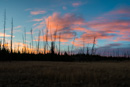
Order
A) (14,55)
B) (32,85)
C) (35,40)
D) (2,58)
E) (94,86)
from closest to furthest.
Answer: (94,86) → (32,85) → (2,58) → (14,55) → (35,40)

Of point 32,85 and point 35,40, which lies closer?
point 32,85

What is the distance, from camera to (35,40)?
223 feet

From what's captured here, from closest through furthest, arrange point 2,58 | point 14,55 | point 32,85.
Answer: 1. point 32,85
2. point 2,58
3. point 14,55

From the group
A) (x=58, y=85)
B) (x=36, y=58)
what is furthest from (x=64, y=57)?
(x=58, y=85)

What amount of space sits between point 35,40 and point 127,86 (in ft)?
211

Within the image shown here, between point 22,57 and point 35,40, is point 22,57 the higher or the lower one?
the lower one

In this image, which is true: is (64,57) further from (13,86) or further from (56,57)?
(13,86)

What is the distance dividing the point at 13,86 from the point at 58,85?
277cm

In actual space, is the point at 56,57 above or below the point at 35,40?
below

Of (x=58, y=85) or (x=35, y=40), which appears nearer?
(x=58, y=85)

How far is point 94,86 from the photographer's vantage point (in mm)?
7055

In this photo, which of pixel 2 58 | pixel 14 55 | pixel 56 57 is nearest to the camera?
pixel 2 58

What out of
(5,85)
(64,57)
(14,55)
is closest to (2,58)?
(14,55)

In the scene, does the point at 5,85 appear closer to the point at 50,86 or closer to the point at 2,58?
the point at 50,86
